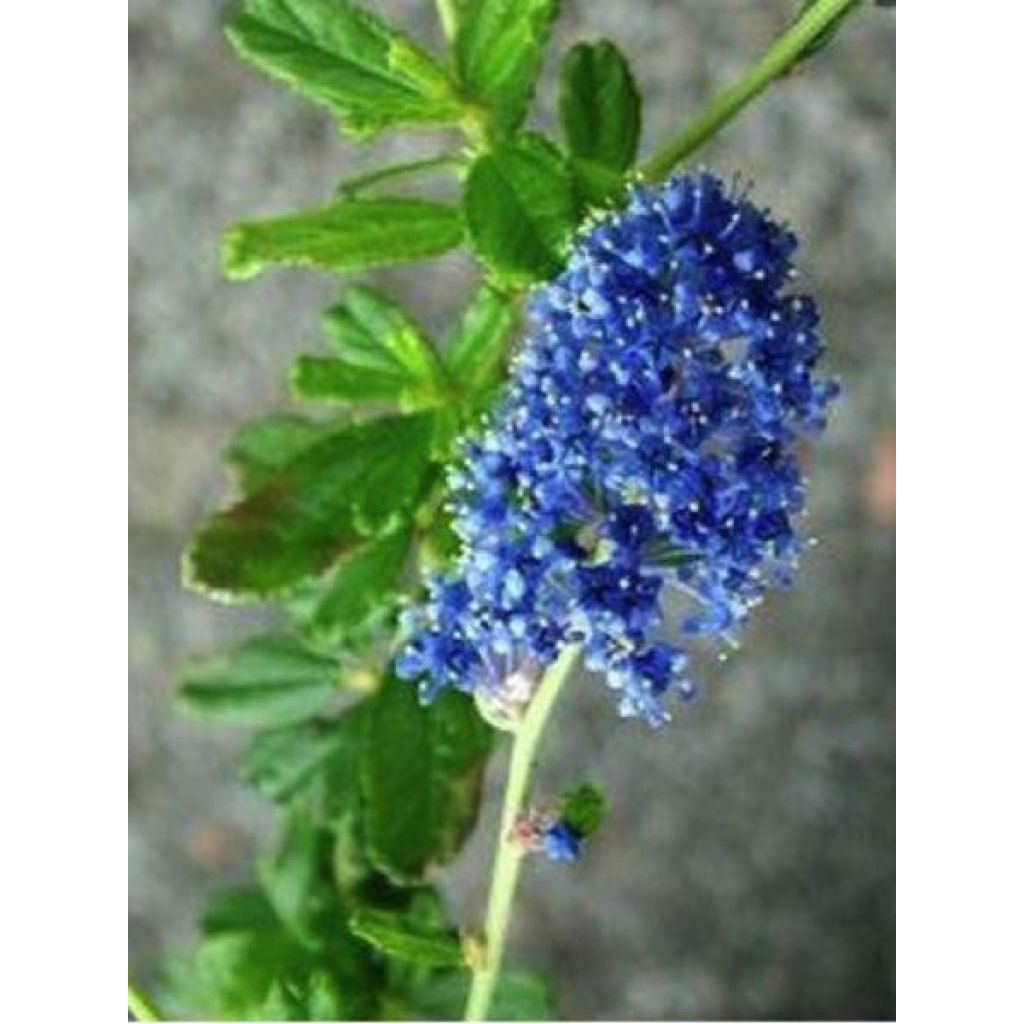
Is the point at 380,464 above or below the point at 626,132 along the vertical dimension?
below

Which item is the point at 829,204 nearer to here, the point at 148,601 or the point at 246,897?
the point at 148,601

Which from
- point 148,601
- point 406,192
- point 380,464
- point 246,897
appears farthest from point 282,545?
point 148,601

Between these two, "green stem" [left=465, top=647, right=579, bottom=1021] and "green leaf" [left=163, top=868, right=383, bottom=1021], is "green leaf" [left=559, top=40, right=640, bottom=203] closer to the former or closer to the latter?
"green stem" [left=465, top=647, right=579, bottom=1021]

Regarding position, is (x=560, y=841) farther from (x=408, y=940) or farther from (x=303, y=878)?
(x=303, y=878)

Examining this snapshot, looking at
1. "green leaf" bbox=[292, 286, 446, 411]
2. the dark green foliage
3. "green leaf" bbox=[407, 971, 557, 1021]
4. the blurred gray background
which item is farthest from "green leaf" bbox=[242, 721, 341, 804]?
the blurred gray background

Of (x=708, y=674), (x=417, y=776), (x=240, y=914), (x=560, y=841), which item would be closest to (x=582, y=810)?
(x=560, y=841)
